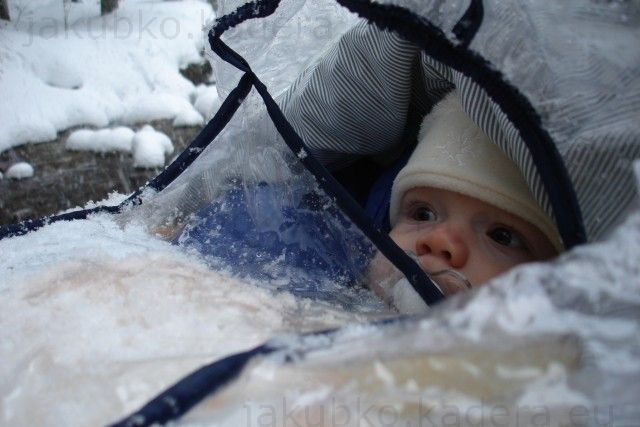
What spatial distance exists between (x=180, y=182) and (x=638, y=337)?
725mm

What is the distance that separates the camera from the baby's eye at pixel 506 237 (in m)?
0.77

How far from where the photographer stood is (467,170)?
0.76 metres

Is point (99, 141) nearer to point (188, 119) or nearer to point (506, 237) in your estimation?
point (188, 119)

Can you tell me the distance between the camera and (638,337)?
0.37 metres

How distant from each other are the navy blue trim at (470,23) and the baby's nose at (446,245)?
244mm

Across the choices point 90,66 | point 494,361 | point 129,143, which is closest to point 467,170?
point 494,361

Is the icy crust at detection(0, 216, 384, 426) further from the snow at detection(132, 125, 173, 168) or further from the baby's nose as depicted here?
the snow at detection(132, 125, 173, 168)

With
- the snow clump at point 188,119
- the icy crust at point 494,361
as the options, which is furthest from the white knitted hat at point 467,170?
the snow clump at point 188,119

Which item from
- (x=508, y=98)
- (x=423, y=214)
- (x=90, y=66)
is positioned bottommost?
(x=90, y=66)

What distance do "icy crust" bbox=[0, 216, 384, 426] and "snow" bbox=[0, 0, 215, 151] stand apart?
1.87 metres

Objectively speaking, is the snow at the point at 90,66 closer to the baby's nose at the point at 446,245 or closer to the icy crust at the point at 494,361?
the baby's nose at the point at 446,245

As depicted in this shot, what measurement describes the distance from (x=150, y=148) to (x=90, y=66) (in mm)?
983

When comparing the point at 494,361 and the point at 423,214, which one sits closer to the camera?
the point at 494,361

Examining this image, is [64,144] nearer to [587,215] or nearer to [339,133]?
[339,133]
